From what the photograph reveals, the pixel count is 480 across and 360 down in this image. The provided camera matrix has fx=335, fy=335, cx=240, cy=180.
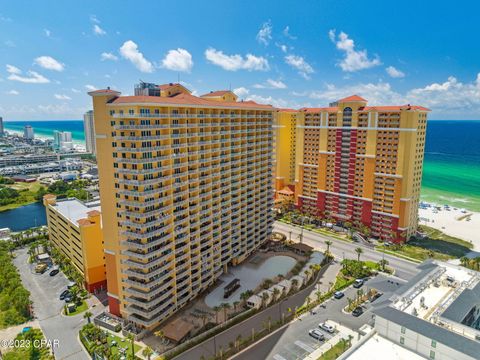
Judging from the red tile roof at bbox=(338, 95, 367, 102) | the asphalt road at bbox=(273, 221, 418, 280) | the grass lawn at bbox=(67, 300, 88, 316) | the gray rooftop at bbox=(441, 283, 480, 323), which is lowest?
the grass lawn at bbox=(67, 300, 88, 316)

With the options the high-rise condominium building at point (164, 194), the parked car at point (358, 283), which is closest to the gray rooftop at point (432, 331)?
the parked car at point (358, 283)

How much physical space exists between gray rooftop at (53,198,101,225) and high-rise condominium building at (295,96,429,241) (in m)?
66.5

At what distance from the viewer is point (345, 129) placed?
99438 millimetres

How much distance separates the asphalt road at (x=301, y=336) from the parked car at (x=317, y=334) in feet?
1.75

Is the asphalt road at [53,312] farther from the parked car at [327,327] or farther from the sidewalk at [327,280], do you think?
the sidewalk at [327,280]

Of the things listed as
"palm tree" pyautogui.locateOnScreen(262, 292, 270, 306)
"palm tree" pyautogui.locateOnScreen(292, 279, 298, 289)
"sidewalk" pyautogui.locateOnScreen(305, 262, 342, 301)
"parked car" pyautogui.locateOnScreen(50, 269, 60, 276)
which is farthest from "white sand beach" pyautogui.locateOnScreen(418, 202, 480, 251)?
"parked car" pyautogui.locateOnScreen(50, 269, 60, 276)

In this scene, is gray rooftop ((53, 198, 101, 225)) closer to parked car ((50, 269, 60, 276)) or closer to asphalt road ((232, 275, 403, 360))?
parked car ((50, 269, 60, 276))

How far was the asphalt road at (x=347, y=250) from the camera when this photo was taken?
252ft

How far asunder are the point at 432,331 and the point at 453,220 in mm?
96656

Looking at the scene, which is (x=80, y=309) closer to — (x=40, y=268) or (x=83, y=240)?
(x=83, y=240)

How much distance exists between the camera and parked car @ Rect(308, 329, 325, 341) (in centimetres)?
5223

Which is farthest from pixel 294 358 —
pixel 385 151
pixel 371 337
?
pixel 385 151

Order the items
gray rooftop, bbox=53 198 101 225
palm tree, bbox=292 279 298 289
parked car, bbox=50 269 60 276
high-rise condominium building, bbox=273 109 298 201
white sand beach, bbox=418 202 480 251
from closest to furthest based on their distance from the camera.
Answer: palm tree, bbox=292 279 298 289
parked car, bbox=50 269 60 276
gray rooftop, bbox=53 198 101 225
white sand beach, bbox=418 202 480 251
high-rise condominium building, bbox=273 109 298 201

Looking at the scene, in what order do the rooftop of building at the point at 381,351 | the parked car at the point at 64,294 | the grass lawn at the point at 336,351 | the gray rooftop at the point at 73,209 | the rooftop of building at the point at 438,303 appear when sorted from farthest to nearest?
the gray rooftop at the point at 73,209 < the parked car at the point at 64,294 < the grass lawn at the point at 336,351 < the rooftop of building at the point at 381,351 < the rooftop of building at the point at 438,303
